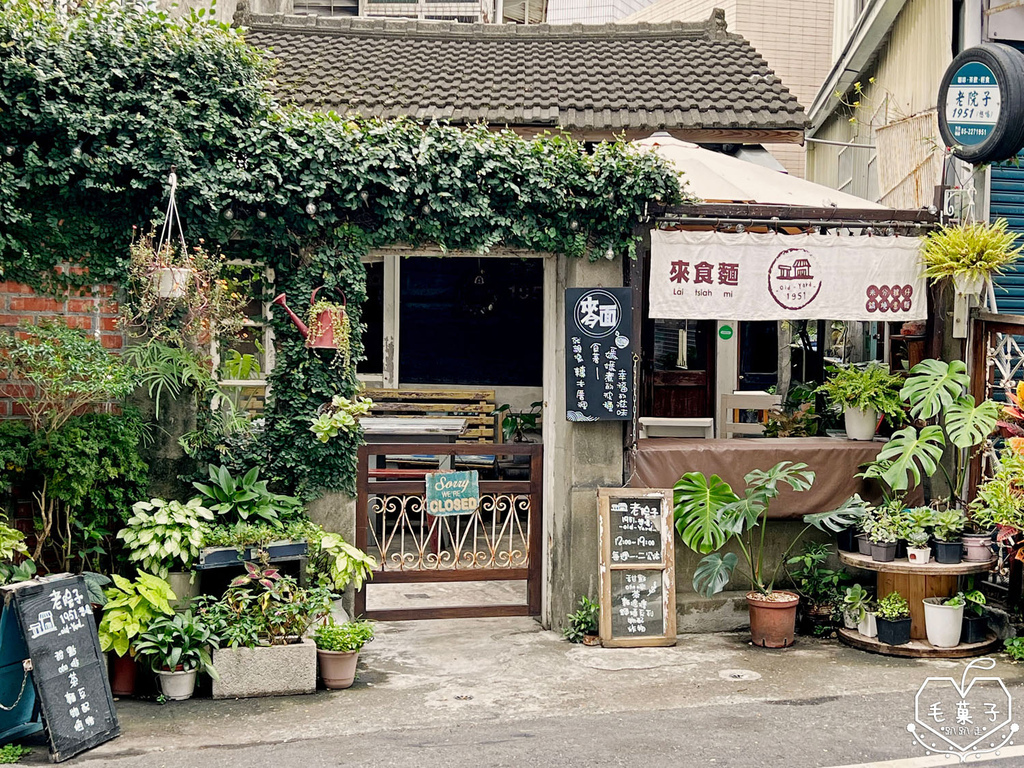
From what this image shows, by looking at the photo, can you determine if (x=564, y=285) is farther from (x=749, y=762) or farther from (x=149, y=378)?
(x=749, y=762)

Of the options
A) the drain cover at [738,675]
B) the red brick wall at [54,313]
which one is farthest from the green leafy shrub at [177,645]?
the drain cover at [738,675]

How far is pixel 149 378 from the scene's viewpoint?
743 cm

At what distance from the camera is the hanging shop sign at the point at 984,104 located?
26.9 ft

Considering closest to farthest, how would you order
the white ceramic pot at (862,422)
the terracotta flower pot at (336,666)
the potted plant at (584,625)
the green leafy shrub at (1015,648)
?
the terracotta flower pot at (336,666) → the green leafy shrub at (1015,648) → the potted plant at (584,625) → the white ceramic pot at (862,422)

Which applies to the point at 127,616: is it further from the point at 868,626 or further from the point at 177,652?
the point at 868,626

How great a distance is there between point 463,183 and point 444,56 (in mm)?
6167

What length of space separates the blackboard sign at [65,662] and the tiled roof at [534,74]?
6.15 metres

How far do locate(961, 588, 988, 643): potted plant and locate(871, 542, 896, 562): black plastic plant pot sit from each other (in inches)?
27.2

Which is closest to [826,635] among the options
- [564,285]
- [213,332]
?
[564,285]

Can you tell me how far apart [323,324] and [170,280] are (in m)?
1.34

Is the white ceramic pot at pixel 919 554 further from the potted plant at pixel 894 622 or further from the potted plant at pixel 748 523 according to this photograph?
the potted plant at pixel 748 523

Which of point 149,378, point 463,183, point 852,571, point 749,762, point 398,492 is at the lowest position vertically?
point 749,762

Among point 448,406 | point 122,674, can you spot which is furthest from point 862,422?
point 122,674

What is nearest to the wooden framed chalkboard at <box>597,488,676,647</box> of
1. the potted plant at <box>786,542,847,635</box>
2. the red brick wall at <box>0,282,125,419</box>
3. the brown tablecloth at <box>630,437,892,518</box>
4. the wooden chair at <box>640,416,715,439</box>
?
the brown tablecloth at <box>630,437,892,518</box>
